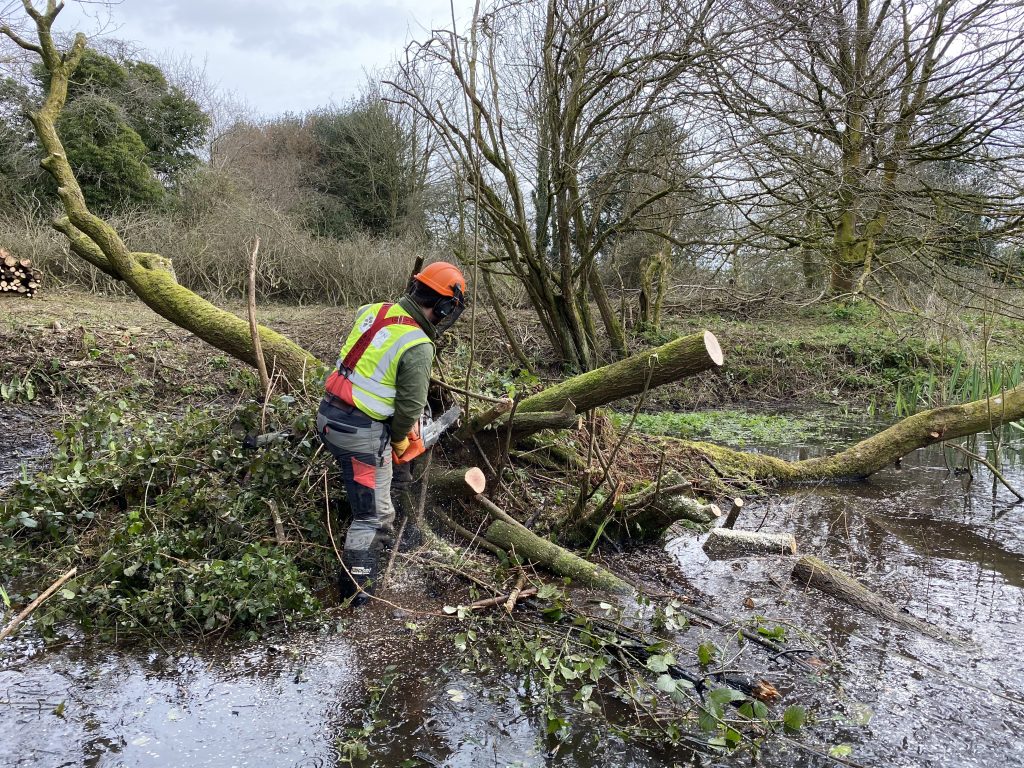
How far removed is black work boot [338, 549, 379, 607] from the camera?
4125 mm

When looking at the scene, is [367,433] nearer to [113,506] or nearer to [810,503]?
[113,506]

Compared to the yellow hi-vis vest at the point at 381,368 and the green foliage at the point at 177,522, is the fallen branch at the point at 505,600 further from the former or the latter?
the yellow hi-vis vest at the point at 381,368

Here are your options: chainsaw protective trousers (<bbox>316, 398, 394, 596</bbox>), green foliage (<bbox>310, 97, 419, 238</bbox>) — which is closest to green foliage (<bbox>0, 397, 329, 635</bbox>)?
chainsaw protective trousers (<bbox>316, 398, 394, 596</bbox>)

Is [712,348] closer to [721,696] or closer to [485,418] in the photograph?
[485,418]

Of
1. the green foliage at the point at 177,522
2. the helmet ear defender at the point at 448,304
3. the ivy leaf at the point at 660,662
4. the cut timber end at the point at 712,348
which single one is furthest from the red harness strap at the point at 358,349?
the ivy leaf at the point at 660,662

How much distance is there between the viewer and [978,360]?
26.0ft

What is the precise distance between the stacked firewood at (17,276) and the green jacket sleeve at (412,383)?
1148cm

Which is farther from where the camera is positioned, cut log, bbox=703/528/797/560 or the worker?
cut log, bbox=703/528/797/560

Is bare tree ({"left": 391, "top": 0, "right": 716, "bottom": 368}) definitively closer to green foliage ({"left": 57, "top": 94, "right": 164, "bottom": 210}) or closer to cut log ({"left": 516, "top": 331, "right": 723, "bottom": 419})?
cut log ({"left": 516, "top": 331, "right": 723, "bottom": 419})

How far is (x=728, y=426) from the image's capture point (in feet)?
33.2

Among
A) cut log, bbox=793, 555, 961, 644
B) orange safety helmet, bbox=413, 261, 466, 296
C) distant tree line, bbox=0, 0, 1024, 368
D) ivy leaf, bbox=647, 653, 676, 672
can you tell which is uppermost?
distant tree line, bbox=0, 0, 1024, 368

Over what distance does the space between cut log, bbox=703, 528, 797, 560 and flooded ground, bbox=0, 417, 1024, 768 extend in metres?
0.37

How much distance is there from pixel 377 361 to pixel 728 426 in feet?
24.0

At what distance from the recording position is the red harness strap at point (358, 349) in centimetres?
404
